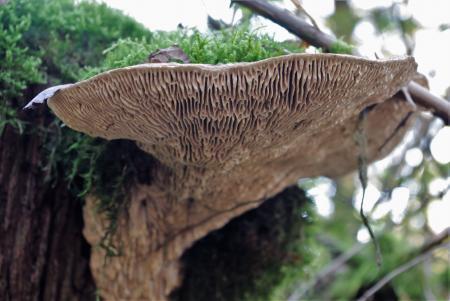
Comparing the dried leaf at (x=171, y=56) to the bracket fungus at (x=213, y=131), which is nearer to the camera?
the bracket fungus at (x=213, y=131)

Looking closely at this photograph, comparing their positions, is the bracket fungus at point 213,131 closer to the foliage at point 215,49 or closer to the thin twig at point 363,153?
the thin twig at point 363,153

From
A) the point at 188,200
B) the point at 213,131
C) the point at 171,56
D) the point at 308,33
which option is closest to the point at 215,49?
the point at 171,56

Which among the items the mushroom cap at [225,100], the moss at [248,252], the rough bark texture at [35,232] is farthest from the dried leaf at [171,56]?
the moss at [248,252]

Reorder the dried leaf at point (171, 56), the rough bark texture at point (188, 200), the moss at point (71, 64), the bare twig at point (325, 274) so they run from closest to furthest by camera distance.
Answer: the dried leaf at point (171, 56) → the moss at point (71, 64) → the rough bark texture at point (188, 200) → the bare twig at point (325, 274)

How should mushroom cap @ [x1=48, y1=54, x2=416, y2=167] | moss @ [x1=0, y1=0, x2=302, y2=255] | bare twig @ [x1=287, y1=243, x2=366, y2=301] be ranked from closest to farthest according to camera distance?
mushroom cap @ [x1=48, y1=54, x2=416, y2=167] → moss @ [x1=0, y1=0, x2=302, y2=255] → bare twig @ [x1=287, y1=243, x2=366, y2=301]

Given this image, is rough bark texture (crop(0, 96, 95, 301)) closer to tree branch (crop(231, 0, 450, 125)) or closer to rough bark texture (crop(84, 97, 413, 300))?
rough bark texture (crop(84, 97, 413, 300))

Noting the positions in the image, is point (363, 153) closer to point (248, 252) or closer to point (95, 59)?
point (248, 252)

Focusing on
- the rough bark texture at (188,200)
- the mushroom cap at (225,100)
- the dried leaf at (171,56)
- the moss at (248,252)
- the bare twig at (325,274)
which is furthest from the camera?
the bare twig at (325,274)

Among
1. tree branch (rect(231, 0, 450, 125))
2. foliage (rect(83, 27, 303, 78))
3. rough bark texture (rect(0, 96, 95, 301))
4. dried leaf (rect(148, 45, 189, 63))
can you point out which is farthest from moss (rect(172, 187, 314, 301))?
dried leaf (rect(148, 45, 189, 63))
